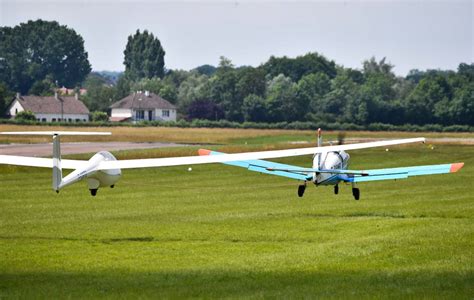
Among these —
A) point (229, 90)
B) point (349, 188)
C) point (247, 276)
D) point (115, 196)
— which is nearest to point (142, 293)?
point (247, 276)

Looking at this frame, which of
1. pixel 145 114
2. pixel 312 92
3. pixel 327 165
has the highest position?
pixel 312 92

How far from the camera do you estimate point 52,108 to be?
15662cm

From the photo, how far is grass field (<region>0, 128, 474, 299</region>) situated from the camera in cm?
2095

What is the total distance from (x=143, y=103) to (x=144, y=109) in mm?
1006

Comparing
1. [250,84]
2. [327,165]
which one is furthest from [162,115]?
[327,165]

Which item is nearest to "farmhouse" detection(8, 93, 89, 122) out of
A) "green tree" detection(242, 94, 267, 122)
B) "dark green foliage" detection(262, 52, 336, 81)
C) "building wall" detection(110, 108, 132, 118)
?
"building wall" detection(110, 108, 132, 118)

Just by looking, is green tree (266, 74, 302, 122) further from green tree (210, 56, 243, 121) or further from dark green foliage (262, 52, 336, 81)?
dark green foliage (262, 52, 336, 81)

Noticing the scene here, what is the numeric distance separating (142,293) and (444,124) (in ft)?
380

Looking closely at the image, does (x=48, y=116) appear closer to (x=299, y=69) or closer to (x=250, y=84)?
(x=250, y=84)

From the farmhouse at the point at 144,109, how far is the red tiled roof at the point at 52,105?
29.7 feet

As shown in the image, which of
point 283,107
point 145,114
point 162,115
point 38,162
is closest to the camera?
point 38,162

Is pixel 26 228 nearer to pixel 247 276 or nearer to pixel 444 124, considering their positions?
pixel 247 276

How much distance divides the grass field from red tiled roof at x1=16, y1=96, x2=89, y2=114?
352 feet

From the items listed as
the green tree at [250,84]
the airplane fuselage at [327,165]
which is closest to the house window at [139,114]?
the green tree at [250,84]
